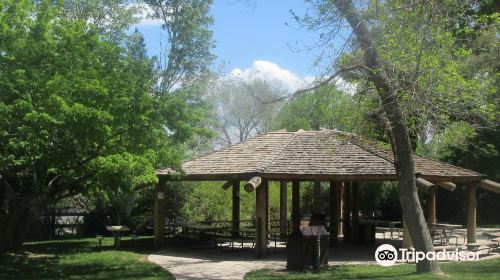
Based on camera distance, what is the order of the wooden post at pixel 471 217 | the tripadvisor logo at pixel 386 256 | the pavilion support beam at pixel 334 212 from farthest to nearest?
the pavilion support beam at pixel 334 212, the wooden post at pixel 471 217, the tripadvisor logo at pixel 386 256

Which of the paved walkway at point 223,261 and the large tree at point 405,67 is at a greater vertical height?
the large tree at point 405,67

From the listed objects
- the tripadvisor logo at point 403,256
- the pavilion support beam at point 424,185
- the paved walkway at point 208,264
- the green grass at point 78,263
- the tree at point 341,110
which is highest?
the tree at point 341,110

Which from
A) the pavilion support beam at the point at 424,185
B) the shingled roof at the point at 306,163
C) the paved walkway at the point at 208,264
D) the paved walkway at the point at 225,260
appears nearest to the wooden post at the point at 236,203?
the shingled roof at the point at 306,163

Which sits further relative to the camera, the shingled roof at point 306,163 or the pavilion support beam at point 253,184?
the shingled roof at point 306,163

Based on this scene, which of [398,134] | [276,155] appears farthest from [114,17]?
[398,134]

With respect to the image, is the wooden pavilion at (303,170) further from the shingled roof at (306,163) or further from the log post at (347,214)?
the log post at (347,214)

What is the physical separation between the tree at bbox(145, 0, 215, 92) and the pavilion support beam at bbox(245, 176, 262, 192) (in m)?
14.2

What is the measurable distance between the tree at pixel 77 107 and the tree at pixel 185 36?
50.5 feet

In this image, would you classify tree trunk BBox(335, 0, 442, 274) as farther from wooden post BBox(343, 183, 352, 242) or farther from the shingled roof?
wooden post BBox(343, 183, 352, 242)

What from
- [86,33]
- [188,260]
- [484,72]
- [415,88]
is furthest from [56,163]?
[484,72]

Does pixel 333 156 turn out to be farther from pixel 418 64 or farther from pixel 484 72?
pixel 418 64

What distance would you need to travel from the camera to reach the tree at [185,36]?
30.0 metres

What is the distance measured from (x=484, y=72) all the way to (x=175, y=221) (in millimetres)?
13643

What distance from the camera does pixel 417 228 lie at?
1288cm
